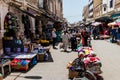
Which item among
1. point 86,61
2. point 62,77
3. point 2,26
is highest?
point 2,26

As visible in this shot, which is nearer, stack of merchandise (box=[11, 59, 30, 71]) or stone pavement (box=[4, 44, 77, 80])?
stone pavement (box=[4, 44, 77, 80])

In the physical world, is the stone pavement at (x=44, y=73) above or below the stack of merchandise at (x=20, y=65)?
below

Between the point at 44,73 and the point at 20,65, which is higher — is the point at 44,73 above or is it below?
below

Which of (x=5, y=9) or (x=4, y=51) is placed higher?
(x=5, y=9)

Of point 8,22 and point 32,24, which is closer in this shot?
point 8,22

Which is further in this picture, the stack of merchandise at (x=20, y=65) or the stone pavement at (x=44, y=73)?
the stack of merchandise at (x=20, y=65)

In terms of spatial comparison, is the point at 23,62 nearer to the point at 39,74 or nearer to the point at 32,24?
the point at 39,74

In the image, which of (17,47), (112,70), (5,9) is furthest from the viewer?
(5,9)

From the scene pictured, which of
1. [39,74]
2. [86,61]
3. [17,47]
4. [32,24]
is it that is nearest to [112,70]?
[86,61]

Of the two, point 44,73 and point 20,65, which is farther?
point 20,65

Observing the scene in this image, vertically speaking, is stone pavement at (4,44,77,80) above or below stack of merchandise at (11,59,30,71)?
below

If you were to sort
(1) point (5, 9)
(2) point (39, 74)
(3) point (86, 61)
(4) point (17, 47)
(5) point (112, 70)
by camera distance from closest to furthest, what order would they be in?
1. (3) point (86, 61)
2. (2) point (39, 74)
3. (5) point (112, 70)
4. (4) point (17, 47)
5. (1) point (5, 9)

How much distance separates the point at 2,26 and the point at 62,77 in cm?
733

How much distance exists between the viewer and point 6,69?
38.2 feet
